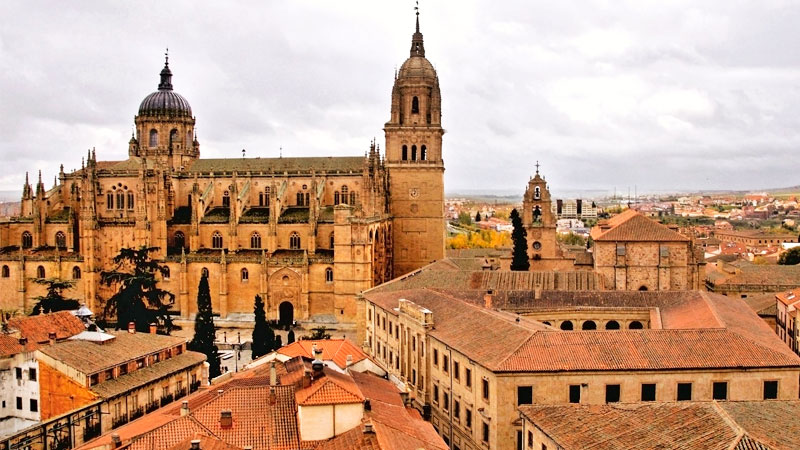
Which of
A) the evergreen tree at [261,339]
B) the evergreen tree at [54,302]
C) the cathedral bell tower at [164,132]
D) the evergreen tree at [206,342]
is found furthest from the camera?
the cathedral bell tower at [164,132]

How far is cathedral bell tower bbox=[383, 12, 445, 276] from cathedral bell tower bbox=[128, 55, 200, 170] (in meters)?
21.6

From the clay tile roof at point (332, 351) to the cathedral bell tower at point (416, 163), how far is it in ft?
105


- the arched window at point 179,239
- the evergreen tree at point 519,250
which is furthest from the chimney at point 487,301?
the arched window at point 179,239

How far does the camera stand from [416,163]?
7106cm

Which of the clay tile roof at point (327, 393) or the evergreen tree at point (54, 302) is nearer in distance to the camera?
the clay tile roof at point (327, 393)

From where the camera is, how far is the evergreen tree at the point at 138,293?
5706 centimetres

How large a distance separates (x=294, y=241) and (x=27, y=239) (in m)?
25.2

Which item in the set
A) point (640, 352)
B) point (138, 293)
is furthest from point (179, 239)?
point (640, 352)

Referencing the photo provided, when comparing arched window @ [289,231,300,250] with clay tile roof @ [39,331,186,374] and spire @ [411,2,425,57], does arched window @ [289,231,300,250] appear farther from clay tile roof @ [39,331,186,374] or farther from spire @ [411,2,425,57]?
clay tile roof @ [39,331,186,374]

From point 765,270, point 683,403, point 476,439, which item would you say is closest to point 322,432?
point 476,439

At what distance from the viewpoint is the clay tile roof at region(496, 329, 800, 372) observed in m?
29.0

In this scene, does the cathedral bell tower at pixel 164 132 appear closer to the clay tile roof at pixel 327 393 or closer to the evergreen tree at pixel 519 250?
the evergreen tree at pixel 519 250

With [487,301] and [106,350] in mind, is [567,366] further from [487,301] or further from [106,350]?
[106,350]

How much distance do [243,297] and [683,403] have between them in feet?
→ 156
